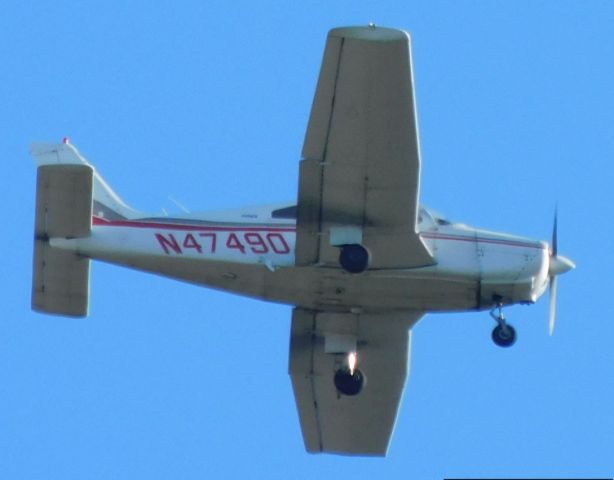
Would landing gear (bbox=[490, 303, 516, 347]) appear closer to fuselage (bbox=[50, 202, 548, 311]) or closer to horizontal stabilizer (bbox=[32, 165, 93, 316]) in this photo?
fuselage (bbox=[50, 202, 548, 311])

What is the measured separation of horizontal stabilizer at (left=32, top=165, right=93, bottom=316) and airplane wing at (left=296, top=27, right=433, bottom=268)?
10.6 ft

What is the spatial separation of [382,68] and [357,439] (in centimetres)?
812

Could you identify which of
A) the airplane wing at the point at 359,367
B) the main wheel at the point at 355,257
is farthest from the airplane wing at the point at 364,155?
the airplane wing at the point at 359,367

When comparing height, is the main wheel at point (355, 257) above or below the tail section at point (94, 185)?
below

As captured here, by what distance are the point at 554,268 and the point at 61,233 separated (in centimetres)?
732

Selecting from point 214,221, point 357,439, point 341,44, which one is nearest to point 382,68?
point 341,44

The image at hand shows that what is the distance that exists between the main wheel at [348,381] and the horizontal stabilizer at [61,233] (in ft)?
13.1

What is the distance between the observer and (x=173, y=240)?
27.3m

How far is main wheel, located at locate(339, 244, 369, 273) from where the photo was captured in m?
26.4

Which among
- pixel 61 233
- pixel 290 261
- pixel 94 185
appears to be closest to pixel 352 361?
pixel 290 261

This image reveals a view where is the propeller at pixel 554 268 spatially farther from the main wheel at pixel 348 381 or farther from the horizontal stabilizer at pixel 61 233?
the horizontal stabilizer at pixel 61 233

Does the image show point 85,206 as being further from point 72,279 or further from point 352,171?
point 352,171

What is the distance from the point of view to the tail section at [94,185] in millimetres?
27875

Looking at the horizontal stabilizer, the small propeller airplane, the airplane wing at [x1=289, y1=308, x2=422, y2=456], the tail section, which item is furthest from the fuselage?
the airplane wing at [x1=289, y1=308, x2=422, y2=456]
